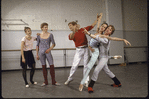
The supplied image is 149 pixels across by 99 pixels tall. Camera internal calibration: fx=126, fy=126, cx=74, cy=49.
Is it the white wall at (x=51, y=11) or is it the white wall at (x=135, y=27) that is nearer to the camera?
the white wall at (x=51, y=11)

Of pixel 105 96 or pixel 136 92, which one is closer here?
pixel 105 96

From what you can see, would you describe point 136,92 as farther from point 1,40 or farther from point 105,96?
point 1,40

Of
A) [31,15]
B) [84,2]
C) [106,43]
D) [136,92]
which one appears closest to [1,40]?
[31,15]

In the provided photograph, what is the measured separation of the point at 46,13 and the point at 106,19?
9.29ft

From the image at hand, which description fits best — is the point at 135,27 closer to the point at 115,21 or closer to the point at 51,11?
the point at 115,21

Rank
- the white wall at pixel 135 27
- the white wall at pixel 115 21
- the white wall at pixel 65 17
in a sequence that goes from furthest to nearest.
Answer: the white wall at pixel 135 27 → the white wall at pixel 115 21 → the white wall at pixel 65 17

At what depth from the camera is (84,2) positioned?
19.5 ft

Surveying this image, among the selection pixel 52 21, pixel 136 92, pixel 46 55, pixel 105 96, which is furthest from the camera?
pixel 52 21

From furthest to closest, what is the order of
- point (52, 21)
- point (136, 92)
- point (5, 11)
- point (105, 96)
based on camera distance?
1. point (52, 21)
2. point (5, 11)
3. point (136, 92)
4. point (105, 96)

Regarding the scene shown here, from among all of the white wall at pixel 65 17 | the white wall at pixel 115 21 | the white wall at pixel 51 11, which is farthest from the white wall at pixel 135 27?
the white wall at pixel 51 11

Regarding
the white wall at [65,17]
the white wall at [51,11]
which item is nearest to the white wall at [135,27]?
the white wall at [65,17]

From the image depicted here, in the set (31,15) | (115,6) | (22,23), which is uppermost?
(115,6)

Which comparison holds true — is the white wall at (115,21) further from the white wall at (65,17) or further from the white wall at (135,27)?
the white wall at (135,27)

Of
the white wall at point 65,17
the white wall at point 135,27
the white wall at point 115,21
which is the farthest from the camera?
the white wall at point 135,27
